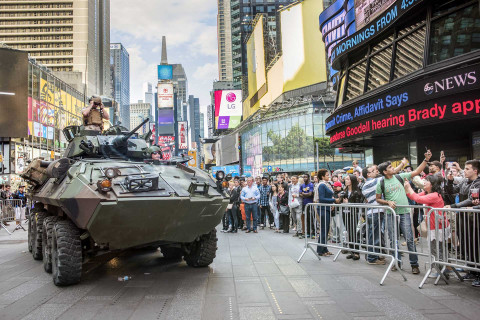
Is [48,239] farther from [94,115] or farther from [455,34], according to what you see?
[455,34]

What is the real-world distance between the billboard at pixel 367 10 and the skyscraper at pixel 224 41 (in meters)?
160

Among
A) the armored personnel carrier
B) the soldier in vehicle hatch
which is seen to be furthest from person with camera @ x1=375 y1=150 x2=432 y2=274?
the soldier in vehicle hatch

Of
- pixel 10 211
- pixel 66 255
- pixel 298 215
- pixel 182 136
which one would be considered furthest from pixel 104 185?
pixel 182 136

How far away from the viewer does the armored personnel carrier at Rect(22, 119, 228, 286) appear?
5.64m

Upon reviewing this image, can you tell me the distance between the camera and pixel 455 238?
225 inches

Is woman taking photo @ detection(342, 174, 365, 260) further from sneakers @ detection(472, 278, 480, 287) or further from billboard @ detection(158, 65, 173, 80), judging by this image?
billboard @ detection(158, 65, 173, 80)

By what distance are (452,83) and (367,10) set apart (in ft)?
30.4

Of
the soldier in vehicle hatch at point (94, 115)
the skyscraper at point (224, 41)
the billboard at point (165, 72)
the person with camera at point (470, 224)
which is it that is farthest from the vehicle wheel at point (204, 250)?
the skyscraper at point (224, 41)

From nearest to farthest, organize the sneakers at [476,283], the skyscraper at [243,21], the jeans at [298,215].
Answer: the sneakers at [476,283] < the jeans at [298,215] < the skyscraper at [243,21]

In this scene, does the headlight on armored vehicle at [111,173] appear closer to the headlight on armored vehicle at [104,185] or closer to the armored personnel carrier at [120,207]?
the armored personnel carrier at [120,207]

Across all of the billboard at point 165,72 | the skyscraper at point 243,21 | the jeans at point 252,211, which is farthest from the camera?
the billboard at point 165,72

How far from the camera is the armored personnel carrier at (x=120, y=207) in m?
5.64

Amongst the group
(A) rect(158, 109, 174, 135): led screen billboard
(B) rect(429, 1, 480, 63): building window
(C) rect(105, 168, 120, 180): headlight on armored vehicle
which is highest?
(A) rect(158, 109, 174, 135): led screen billboard

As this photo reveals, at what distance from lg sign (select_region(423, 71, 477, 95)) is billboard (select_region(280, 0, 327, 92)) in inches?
1656
